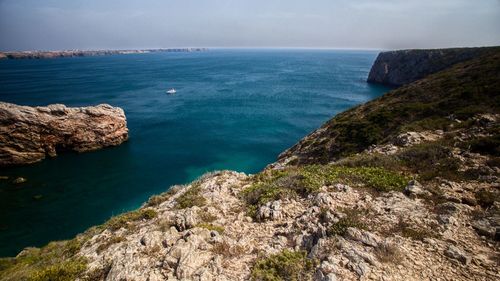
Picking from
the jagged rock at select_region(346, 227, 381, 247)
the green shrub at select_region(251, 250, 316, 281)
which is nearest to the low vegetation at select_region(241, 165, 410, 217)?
the jagged rock at select_region(346, 227, 381, 247)

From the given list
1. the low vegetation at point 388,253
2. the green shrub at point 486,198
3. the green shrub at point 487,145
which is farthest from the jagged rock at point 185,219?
the green shrub at point 487,145

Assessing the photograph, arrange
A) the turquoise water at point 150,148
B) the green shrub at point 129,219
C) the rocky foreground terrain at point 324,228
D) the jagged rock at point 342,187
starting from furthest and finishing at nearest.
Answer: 1. the turquoise water at point 150,148
2. the jagged rock at point 342,187
3. the green shrub at point 129,219
4. the rocky foreground terrain at point 324,228

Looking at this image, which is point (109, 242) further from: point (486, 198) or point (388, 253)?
point (486, 198)

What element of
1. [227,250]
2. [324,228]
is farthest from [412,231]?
[227,250]

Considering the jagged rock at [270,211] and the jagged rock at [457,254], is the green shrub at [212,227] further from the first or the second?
the jagged rock at [457,254]

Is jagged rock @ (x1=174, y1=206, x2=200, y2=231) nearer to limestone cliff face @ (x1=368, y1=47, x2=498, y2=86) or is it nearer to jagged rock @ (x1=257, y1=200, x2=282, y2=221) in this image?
jagged rock @ (x1=257, y1=200, x2=282, y2=221)

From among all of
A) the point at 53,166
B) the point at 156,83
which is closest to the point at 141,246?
the point at 53,166

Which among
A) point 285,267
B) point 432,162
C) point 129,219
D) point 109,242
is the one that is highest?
point 432,162
